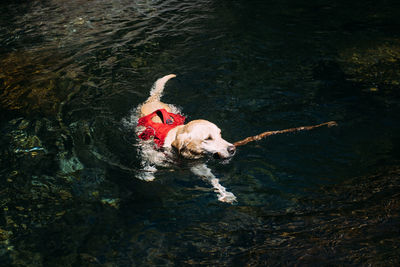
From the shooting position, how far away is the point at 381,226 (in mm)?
2881

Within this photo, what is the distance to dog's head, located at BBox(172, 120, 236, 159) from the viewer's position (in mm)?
4184

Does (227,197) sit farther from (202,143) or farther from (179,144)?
(179,144)

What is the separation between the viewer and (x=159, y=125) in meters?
4.87

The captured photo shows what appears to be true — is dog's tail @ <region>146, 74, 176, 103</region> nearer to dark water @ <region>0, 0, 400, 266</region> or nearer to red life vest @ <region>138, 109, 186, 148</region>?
dark water @ <region>0, 0, 400, 266</region>

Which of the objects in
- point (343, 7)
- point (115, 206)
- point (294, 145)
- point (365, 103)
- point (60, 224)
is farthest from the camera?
point (343, 7)

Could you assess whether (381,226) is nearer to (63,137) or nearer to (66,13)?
(63,137)

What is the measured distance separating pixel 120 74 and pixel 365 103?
505 cm

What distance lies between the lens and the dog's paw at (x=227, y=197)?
12.7 feet

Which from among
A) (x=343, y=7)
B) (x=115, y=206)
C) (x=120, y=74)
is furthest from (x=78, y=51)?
(x=343, y=7)

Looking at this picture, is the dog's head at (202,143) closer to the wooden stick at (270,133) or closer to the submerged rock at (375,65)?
the wooden stick at (270,133)

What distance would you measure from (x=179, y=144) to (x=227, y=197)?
97 centimetres

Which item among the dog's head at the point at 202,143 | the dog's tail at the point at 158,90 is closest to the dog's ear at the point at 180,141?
the dog's head at the point at 202,143

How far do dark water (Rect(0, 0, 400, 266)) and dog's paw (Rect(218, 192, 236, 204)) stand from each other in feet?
0.24

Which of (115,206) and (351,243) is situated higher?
(351,243)
